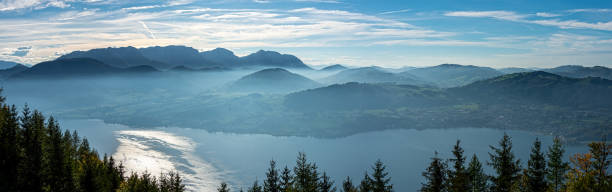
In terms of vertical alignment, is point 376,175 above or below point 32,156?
below

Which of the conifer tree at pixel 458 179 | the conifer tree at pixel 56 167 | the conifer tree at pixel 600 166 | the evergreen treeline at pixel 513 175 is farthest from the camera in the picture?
the conifer tree at pixel 56 167

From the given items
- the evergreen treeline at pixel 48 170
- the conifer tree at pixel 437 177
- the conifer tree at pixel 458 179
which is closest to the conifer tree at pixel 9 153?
the evergreen treeline at pixel 48 170

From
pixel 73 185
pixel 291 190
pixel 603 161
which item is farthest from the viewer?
pixel 73 185

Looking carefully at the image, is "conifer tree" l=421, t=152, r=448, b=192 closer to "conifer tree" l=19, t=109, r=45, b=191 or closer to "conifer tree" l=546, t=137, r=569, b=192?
"conifer tree" l=546, t=137, r=569, b=192

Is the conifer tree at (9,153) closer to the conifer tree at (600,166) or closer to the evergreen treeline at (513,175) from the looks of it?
the evergreen treeline at (513,175)

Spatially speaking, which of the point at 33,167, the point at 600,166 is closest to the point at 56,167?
the point at 33,167

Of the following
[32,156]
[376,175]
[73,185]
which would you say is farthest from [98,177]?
[376,175]

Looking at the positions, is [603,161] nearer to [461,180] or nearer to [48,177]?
[461,180]

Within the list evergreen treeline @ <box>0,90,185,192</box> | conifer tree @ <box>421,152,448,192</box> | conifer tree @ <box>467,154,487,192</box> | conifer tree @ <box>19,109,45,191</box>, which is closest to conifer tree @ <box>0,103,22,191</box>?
evergreen treeline @ <box>0,90,185,192</box>

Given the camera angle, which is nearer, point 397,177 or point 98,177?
point 98,177
